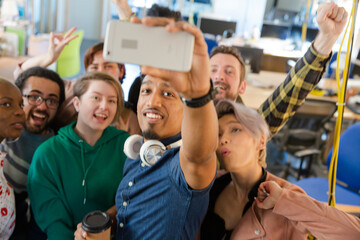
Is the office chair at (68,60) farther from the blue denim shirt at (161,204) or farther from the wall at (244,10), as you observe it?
the wall at (244,10)

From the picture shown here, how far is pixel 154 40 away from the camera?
2.27ft

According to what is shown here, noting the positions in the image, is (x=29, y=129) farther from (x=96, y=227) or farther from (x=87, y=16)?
(x=87, y=16)

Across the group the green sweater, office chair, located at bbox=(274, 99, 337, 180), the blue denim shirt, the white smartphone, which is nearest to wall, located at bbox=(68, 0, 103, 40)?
office chair, located at bbox=(274, 99, 337, 180)

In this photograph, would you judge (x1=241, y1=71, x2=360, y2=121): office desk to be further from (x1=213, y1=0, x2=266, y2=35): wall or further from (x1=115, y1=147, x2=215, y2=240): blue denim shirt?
(x1=213, y1=0, x2=266, y2=35): wall

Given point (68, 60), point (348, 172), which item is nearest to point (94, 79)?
point (348, 172)

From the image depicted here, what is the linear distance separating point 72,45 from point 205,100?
5.10 meters

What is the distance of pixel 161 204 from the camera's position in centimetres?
97

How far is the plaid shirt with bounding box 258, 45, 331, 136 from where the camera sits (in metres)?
1.52

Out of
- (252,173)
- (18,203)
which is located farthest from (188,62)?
(18,203)

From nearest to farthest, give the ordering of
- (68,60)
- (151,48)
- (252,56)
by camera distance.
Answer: (151,48)
(252,56)
(68,60)

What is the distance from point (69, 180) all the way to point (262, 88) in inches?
134

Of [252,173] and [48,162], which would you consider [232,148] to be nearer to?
[252,173]

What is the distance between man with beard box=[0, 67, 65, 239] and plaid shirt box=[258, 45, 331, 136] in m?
1.17

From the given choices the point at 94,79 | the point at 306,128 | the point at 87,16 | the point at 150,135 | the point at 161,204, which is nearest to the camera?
the point at 161,204
